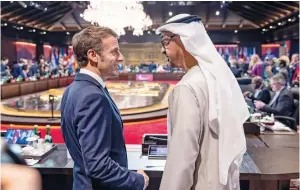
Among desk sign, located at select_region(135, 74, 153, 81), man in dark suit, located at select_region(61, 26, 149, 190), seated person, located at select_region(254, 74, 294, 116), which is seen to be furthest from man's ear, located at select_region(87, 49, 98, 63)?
desk sign, located at select_region(135, 74, 153, 81)

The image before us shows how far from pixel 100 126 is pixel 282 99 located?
172 inches

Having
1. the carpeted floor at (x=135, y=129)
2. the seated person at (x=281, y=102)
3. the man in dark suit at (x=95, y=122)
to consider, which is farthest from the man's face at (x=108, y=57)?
the seated person at (x=281, y=102)

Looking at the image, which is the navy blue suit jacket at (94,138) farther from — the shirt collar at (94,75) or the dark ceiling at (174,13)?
the dark ceiling at (174,13)

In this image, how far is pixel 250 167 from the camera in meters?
2.36

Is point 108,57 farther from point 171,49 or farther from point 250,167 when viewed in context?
point 250,167

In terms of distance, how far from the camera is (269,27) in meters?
19.4

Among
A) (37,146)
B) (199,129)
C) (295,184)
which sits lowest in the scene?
(295,184)

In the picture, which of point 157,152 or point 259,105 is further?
point 259,105

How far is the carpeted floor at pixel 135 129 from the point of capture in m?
5.42

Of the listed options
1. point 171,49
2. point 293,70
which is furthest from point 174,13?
point 171,49

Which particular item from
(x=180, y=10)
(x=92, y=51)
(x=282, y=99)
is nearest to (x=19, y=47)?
(x=180, y=10)

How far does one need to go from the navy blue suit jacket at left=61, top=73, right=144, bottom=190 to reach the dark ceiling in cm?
1612

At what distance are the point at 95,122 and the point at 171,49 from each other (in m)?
0.52

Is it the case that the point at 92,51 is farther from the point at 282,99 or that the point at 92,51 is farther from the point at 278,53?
the point at 278,53
